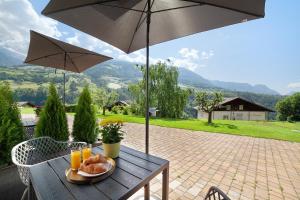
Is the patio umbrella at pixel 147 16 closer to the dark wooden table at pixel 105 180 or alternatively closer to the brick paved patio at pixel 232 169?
the dark wooden table at pixel 105 180

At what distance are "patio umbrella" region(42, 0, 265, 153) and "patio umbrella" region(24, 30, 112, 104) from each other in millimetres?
1187

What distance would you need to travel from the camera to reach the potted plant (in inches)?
65.6

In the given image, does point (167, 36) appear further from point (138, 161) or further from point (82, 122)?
point (82, 122)

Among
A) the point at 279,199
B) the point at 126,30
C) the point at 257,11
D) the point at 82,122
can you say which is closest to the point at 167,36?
the point at 126,30

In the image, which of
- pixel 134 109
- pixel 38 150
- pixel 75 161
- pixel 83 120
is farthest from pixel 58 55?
pixel 134 109

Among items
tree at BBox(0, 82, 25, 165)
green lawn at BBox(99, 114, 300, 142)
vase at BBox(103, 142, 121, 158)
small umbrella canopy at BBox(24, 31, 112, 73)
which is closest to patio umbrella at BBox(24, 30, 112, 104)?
small umbrella canopy at BBox(24, 31, 112, 73)

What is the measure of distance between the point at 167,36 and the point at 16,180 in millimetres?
2773

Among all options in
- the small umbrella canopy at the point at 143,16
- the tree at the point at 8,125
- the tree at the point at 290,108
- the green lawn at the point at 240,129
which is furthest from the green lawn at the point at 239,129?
the tree at the point at 290,108

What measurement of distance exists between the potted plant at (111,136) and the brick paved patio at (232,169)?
1000mm

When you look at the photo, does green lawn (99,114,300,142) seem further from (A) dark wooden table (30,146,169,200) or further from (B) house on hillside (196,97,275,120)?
(B) house on hillside (196,97,275,120)

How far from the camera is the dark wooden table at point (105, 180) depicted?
1.08m

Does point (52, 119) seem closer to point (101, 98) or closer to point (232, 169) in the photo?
point (232, 169)

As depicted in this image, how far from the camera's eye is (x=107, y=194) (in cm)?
108

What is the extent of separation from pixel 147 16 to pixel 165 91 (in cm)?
1326
